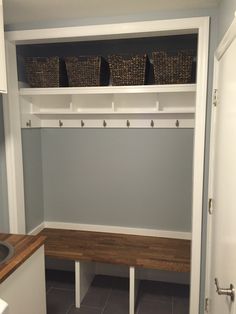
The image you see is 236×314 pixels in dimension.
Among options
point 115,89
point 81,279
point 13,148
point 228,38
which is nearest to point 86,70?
point 115,89

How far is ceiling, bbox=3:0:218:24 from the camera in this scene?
1815mm

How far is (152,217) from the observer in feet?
9.37

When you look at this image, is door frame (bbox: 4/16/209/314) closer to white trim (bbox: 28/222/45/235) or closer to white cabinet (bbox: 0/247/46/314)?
white trim (bbox: 28/222/45/235)

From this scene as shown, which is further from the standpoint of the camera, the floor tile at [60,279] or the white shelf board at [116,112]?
the floor tile at [60,279]

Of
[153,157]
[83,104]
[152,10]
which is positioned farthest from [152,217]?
[152,10]

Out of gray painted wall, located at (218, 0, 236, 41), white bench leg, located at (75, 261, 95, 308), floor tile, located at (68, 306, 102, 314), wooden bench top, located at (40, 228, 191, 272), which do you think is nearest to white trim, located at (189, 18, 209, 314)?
gray painted wall, located at (218, 0, 236, 41)

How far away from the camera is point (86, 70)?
2432 mm

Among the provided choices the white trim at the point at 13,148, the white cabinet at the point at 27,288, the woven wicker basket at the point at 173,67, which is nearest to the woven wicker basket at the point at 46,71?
the white trim at the point at 13,148

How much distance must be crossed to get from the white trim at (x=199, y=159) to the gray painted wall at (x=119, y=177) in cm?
73

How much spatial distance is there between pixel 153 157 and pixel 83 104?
2.86 ft

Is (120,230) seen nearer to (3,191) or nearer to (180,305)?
(180,305)

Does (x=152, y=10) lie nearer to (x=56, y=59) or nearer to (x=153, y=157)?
(x=56, y=59)

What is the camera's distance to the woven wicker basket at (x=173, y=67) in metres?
2.25

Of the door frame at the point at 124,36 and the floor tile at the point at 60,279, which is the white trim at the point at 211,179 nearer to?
the door frame at the point at 124,36
